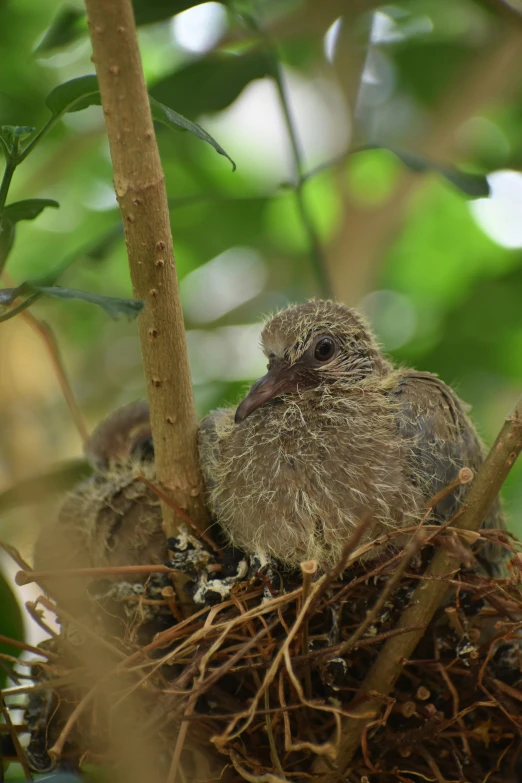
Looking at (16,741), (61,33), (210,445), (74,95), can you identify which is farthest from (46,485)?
(61,33)

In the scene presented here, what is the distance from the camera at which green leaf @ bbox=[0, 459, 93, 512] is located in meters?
1.67

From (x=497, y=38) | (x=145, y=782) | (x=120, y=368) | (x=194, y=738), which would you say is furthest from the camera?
(x=120, y=368)

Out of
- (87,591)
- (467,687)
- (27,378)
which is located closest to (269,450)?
(87,591)

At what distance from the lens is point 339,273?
3.10 meters

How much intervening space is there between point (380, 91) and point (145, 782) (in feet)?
8.90

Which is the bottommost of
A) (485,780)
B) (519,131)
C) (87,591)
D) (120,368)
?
(485,780)

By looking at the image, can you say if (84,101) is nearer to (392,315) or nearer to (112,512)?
(112,512)

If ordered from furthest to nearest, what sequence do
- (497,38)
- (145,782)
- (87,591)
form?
(497,38) → (87,591) → (145,782)

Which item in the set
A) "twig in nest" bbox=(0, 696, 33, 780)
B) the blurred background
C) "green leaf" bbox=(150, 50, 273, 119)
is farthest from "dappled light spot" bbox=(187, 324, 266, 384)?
"twig in nest" bbox=(0, 696, 33, 780)

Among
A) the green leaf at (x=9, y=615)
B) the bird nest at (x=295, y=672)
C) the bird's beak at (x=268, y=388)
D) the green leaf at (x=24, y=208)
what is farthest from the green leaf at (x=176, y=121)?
the green leaf at (x=9, y=615)

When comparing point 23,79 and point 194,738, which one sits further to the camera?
point 23,79

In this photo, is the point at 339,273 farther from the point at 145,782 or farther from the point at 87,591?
the point at 145,782

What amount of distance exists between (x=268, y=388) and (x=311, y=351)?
0.51ft

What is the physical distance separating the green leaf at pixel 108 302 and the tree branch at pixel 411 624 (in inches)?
24.0
